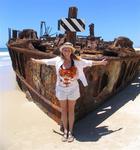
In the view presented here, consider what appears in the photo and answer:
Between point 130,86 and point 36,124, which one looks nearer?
point 36,124

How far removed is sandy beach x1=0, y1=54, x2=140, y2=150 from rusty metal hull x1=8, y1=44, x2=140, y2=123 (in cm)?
17

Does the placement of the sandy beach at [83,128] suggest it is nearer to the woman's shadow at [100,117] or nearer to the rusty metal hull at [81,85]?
the woman's shadow at [100,117]

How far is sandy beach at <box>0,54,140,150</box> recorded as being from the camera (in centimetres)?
482

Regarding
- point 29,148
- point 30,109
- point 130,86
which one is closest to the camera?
point 29,148

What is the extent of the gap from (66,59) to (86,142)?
127 cm

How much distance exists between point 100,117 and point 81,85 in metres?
0.84

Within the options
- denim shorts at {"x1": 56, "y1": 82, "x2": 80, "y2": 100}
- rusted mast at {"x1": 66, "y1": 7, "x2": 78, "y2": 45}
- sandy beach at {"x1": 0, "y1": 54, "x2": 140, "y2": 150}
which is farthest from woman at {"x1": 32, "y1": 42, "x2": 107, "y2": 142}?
rusted mast at {"x1": 66, "y1": 7, "x2": 78, "y2": 45}

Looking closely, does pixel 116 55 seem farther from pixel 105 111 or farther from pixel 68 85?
pixel 68 85

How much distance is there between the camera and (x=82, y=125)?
570cm

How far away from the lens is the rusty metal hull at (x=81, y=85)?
5836mm

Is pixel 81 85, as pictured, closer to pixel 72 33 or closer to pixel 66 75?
pixel 66 75

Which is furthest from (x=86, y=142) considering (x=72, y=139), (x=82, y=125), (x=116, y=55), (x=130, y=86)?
(x=130, y=86)

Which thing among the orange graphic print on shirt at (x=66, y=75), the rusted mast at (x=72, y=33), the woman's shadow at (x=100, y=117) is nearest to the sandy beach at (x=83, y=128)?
the woman's shadow at (x=100, y=117)

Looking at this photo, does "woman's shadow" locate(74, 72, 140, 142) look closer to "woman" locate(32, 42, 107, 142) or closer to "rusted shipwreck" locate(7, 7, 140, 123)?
"rusted shipwreck" locate(7, 7, 140, 123)
